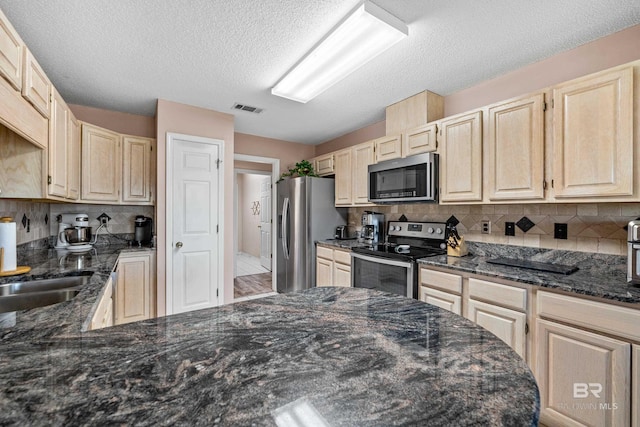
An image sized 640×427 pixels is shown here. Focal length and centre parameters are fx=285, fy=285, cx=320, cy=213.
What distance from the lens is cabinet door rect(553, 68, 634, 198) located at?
1.58m

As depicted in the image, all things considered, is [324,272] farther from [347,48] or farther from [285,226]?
[347,48]

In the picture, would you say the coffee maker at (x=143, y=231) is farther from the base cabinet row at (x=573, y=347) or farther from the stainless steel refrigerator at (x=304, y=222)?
the base cabinet row at (x=573, y=347)

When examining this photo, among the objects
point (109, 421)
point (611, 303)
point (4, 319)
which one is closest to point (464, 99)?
point (611, 303)

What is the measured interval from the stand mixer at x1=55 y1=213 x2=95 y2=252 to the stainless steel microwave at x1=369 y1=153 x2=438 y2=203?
2.94 metres

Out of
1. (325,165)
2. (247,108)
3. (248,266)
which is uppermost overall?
(247,108)

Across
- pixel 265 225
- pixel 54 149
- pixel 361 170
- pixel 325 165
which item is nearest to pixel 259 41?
pixel 54 149

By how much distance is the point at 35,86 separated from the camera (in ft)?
5.37

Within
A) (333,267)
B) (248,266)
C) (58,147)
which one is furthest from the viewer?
(248,266)

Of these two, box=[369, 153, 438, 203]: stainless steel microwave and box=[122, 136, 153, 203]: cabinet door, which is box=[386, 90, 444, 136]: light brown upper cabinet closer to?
box=[369, 153, 438, 203]: stainless steel microwave

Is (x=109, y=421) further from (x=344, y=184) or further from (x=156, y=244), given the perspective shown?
(x=344, y=184)

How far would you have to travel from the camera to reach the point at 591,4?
1.59 m

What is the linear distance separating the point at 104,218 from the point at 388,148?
10.8ft

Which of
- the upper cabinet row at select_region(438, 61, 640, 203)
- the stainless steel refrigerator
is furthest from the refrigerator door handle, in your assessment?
the upper cabinet row at select_region(438, 61, 640, 203)

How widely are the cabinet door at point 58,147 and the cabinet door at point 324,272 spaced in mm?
2543
